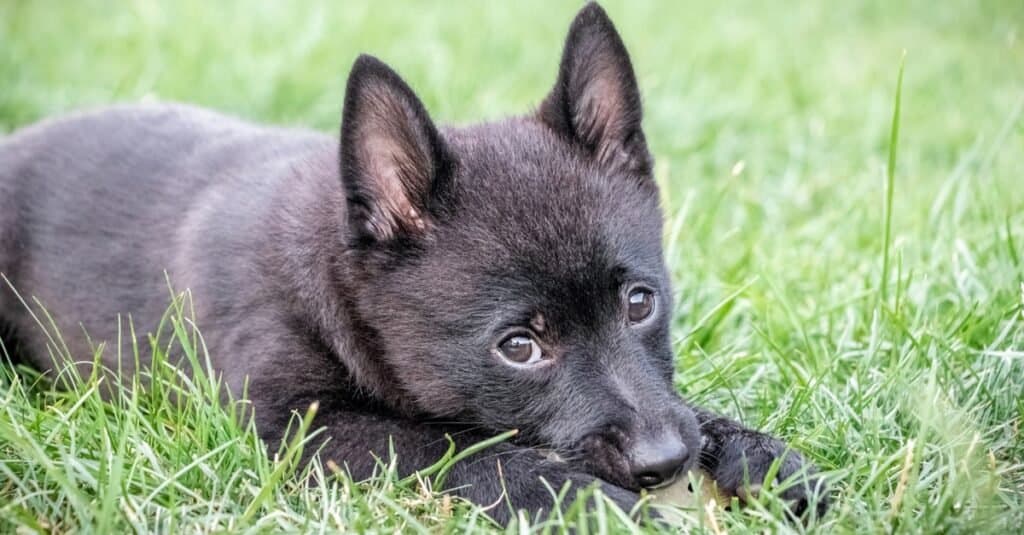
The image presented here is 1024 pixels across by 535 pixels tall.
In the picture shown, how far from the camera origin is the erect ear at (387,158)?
2.73 meters

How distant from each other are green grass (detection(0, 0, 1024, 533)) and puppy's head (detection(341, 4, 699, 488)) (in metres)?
0.30

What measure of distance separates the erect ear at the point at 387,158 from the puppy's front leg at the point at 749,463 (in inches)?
A: 38.1

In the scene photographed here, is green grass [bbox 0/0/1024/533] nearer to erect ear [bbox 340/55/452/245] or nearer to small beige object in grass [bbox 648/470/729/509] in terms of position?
small beige object in grass [bbox 648/470/729/509]

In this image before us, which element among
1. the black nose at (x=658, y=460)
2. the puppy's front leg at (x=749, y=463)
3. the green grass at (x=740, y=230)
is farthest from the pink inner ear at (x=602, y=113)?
the black nose at (x=658, y=460)

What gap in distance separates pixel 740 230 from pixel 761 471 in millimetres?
1914

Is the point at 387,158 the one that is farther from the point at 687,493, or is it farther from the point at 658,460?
the point at 687,493

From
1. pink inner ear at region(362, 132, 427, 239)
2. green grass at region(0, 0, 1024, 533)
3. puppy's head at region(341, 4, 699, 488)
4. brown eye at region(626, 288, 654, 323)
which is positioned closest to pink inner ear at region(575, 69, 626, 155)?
puppy's head at region(341, 4, 699, 488)

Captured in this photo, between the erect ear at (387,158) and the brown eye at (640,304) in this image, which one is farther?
the brown eye at (640,304)

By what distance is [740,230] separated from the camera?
4.53m

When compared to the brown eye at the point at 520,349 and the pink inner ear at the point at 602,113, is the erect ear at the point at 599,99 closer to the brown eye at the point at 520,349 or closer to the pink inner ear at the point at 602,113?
the pink inner ear at the point at 602,113

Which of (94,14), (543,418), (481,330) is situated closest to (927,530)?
(543,418)

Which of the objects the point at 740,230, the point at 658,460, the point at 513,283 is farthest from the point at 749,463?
the point at 740,230

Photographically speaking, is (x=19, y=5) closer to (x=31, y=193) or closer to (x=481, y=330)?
(x=31, y=193)

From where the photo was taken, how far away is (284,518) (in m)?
2.50
